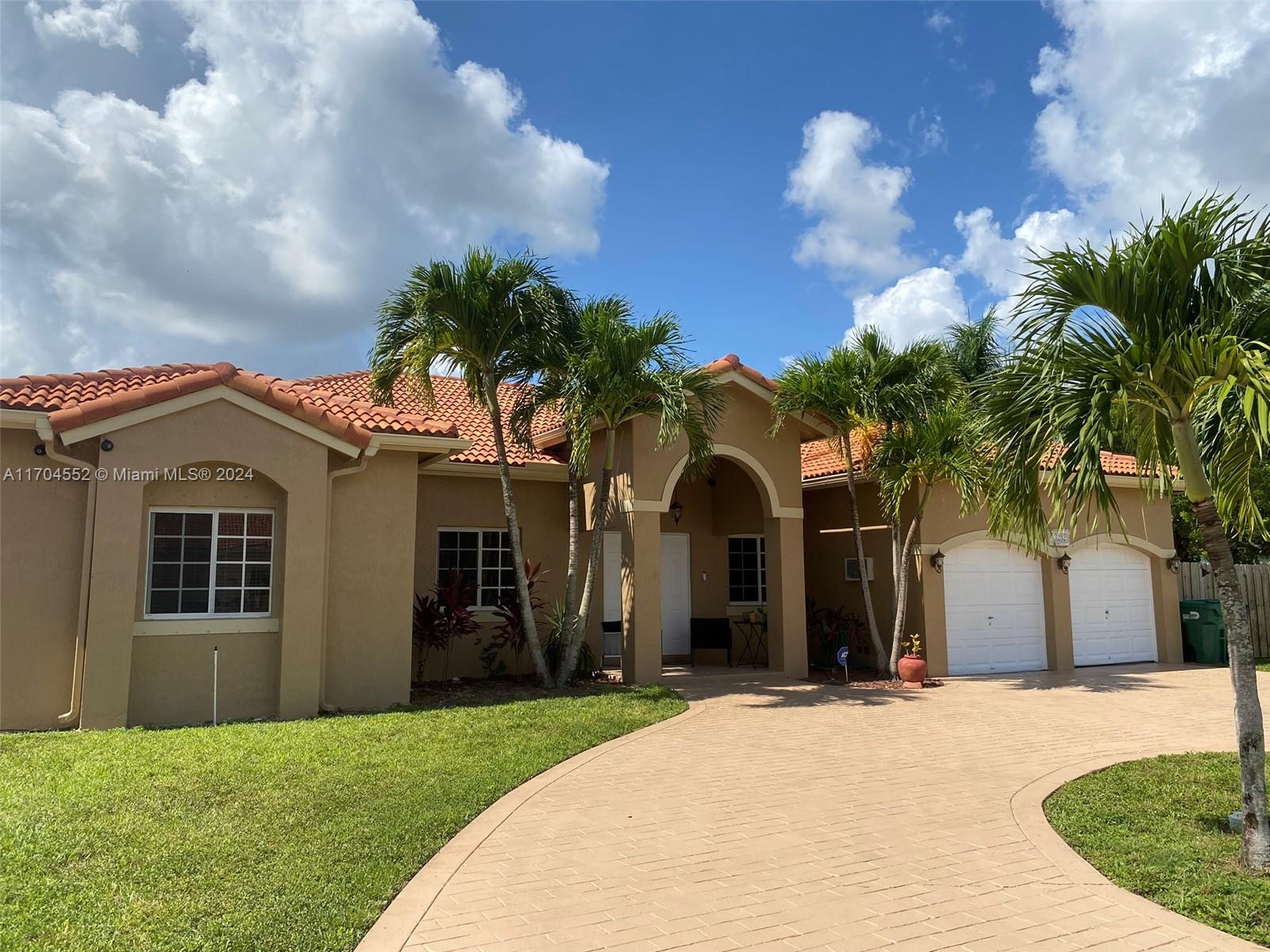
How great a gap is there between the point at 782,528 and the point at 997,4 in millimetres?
8773

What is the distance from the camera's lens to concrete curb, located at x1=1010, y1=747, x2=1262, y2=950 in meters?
4.70

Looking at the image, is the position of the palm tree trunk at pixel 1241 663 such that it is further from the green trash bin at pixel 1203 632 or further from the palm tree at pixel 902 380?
the green trash bin at pixel 1203 632

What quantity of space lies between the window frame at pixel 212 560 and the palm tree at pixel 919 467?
9938mm

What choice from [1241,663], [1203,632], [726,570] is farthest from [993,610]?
[1241,663]

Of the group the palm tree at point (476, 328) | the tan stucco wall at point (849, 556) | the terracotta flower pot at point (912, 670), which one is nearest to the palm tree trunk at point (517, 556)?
the palm tree at point (476, 328)

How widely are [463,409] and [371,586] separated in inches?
258

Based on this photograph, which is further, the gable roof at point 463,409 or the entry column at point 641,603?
the gable roof at point 463,409

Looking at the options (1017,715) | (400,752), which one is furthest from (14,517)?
(1017,715)

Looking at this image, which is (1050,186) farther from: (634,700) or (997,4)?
(634,700)

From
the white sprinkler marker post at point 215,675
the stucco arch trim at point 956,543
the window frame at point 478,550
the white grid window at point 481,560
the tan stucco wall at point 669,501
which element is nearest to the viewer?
the white sprinkler marker post at point 215,675

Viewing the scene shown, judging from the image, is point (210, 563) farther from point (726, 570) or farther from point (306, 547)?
point (726, 570)

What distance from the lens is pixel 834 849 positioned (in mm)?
6109

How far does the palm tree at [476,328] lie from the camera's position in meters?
12.5

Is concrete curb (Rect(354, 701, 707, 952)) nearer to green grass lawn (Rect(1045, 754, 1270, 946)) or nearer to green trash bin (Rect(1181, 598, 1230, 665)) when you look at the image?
green grass lawn (Rect(1045, 754, 1270, 946))
